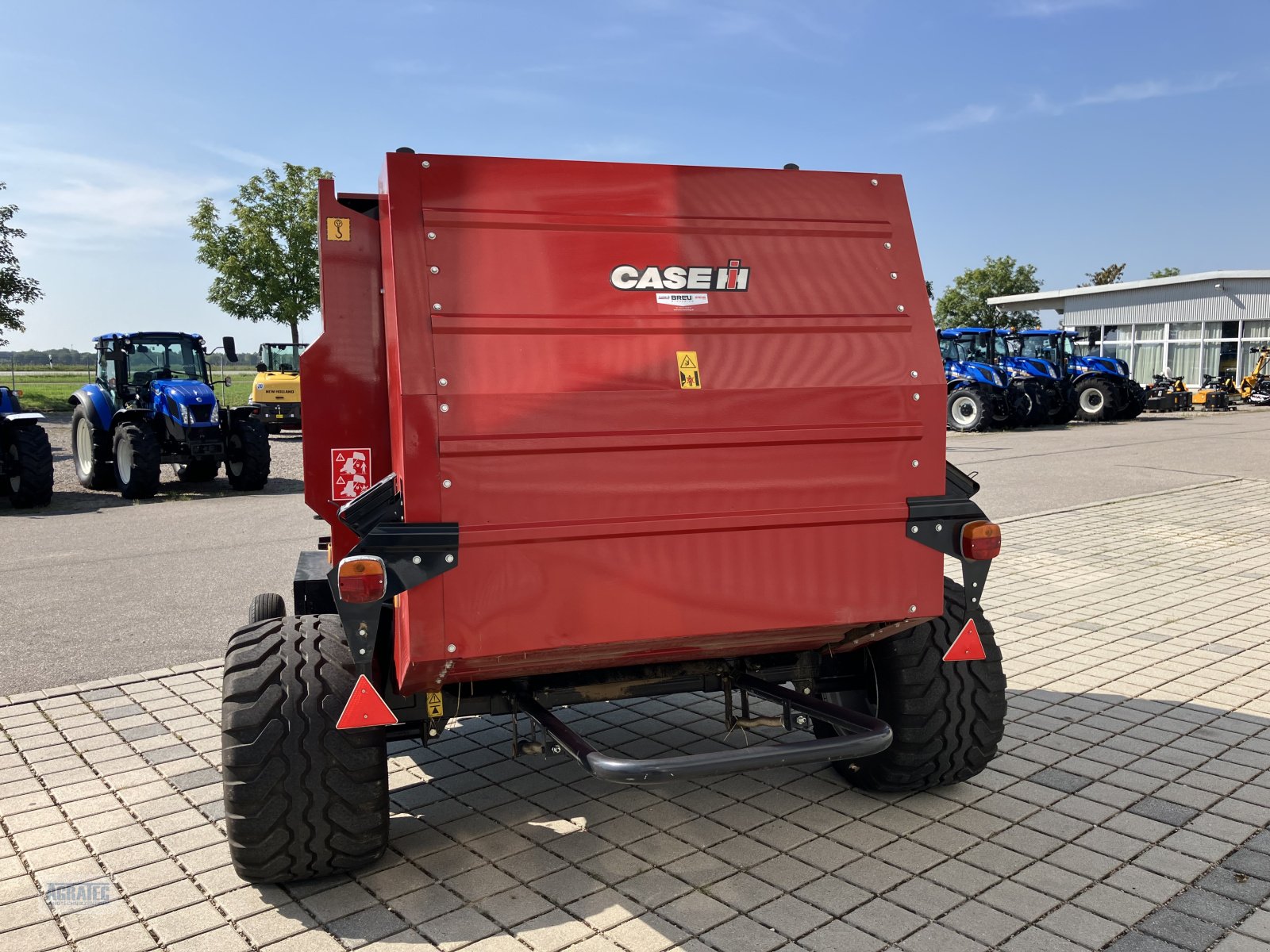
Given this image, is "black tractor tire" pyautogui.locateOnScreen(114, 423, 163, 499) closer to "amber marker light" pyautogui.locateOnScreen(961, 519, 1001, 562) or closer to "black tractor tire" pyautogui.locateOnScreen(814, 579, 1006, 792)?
"black tractor tire" pyautogui.locateOnScreen(814, 579, 1006, 792)

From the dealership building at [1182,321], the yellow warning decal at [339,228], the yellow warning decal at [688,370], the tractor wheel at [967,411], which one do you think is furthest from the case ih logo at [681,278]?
the dealership building at [1182,321]

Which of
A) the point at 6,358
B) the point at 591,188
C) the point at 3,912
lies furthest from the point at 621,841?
the point at 6,358

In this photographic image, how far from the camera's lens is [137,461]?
13.0 meters

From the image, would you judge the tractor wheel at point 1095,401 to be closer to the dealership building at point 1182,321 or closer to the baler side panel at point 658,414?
the dealership building at point 1182,321

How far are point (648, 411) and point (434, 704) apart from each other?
1.25 m

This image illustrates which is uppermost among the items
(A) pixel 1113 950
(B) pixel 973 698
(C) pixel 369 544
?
(C) pixel 369 544

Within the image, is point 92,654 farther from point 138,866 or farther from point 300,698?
point 300,698

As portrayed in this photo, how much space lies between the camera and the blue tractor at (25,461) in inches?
482

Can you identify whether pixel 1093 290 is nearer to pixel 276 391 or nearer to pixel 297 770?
pixel 276 391

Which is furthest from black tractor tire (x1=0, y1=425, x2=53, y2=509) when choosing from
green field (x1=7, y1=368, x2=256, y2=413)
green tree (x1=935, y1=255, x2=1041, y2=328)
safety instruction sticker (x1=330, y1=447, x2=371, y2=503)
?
green tree (x1=935, y1=255, x2=1041, y2=328)

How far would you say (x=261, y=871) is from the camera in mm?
3211

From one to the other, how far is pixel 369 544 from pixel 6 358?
81513 millimetres

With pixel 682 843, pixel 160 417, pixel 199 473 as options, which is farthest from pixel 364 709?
pixel 199 473

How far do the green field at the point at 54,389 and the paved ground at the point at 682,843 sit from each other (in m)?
20.7
